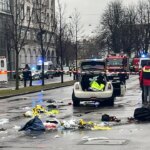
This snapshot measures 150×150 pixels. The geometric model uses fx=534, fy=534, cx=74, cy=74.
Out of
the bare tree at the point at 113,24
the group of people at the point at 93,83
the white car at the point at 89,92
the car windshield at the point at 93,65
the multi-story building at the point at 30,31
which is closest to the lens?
the white car at the point at 89,92

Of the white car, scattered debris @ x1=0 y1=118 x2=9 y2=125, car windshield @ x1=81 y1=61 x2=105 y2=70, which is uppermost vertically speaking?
car windshield @ x1=81 y1=61 x2=105 y2=70

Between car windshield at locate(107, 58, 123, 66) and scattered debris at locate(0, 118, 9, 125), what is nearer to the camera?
scattered debris at locate(0, 118, 9, 125)

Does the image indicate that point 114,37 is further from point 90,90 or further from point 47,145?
point 47,145

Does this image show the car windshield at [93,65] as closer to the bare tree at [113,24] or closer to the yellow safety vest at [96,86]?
the yellow safety vest at [96,86]

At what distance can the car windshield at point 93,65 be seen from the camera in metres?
24.7

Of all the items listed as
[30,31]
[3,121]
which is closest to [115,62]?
[30,31]

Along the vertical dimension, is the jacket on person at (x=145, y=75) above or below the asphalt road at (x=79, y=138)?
above

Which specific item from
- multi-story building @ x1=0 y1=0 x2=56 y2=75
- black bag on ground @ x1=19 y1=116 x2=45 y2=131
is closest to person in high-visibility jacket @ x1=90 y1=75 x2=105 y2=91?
black bag on ground @ x1=19 y1=116 x2=45 y2=131

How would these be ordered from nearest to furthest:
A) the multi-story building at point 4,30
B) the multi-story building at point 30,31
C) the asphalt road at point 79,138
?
the asphalt road at point 79,138 < the multi-story building at point 30,31 < the multi-story building at point 4,30

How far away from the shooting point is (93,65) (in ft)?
82.3

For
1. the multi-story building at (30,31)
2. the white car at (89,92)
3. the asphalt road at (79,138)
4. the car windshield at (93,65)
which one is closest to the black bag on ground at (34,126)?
the asphalt road at (79,138)

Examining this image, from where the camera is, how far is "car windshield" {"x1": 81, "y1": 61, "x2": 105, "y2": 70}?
2470 cm

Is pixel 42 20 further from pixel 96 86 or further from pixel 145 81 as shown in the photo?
pixel 145 81

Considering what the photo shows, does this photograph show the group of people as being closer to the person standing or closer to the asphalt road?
the person standing
